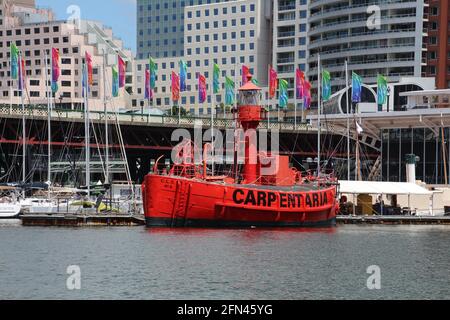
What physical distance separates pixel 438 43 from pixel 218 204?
118 metres

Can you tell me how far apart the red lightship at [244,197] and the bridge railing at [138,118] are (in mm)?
38765

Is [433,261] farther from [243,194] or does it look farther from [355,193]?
[355,193]

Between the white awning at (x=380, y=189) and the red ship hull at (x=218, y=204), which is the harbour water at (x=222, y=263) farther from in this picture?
the white awning at (x=380, y=189)

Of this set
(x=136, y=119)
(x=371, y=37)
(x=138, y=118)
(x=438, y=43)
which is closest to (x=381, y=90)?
(x=136, y=119)

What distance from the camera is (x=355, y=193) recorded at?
86.9m

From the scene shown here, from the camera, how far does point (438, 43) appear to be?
181875mm

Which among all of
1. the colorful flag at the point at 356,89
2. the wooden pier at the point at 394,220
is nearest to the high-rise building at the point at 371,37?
the colorful flag at the point at 356,89

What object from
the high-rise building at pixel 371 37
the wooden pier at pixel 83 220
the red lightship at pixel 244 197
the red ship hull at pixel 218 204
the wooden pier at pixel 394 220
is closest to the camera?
the red ship hull at pixel 218 204

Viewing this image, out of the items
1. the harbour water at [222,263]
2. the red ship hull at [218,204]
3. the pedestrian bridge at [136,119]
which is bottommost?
the harbour water at [222,263]

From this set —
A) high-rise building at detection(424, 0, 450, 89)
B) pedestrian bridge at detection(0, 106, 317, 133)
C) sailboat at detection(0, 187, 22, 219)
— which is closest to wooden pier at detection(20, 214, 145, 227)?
sailboat at detection(0, 187, 22, 219)

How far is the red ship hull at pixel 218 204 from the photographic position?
73625 mm

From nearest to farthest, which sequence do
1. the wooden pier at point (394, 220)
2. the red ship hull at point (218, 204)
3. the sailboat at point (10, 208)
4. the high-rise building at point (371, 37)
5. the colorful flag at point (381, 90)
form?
the red ship hull at point (218, 204) → the wooden pier at point (394, 220) → the sailboat at point (10, 208) → the colorful flag at point (381, 90) → the high-rise building at point (371, 37)
